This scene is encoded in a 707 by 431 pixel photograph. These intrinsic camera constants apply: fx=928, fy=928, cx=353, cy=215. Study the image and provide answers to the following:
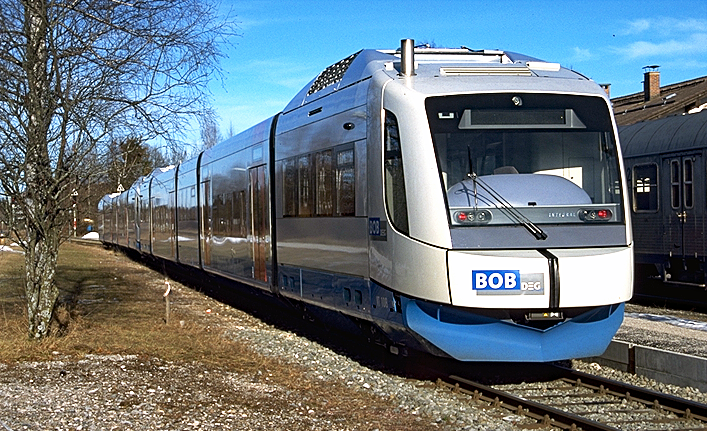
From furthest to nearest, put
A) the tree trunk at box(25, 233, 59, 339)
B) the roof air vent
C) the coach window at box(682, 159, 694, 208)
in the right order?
the coach window at box(682, 159, 694, 208), the tree trunk at box(25, 233, 59, 339), the roof air vent

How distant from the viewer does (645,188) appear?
18203mm

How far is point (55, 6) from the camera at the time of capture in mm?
11234

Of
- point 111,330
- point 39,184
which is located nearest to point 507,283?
point 39,184

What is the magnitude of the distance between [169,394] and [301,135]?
4.35 metres

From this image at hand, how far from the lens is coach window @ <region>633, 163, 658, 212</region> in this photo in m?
17.8

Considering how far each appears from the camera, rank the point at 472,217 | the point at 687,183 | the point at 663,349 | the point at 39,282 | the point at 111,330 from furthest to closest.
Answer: the point at 687,183 → the point at 111,330 → the point at 39,282 → the point at 663,349 → the point at 472,217

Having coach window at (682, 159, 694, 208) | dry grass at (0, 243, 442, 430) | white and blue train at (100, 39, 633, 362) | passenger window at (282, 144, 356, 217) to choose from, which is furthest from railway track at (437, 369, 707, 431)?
coach window at (682, 159, 694, 208)

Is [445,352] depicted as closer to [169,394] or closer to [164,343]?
[169,394]

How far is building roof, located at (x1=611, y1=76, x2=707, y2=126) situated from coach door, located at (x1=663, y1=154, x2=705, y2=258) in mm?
12365

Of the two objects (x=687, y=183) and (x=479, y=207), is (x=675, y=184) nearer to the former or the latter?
(x=687, y=183)

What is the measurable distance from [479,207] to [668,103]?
91.4 ft

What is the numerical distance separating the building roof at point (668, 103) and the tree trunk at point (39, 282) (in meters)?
21.4

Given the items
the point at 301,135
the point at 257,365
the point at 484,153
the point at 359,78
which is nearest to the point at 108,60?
the point at 301,135

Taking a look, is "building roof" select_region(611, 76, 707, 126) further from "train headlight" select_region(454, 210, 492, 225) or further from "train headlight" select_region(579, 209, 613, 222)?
"train headlight" select_region(454, 210, 492, 225)
